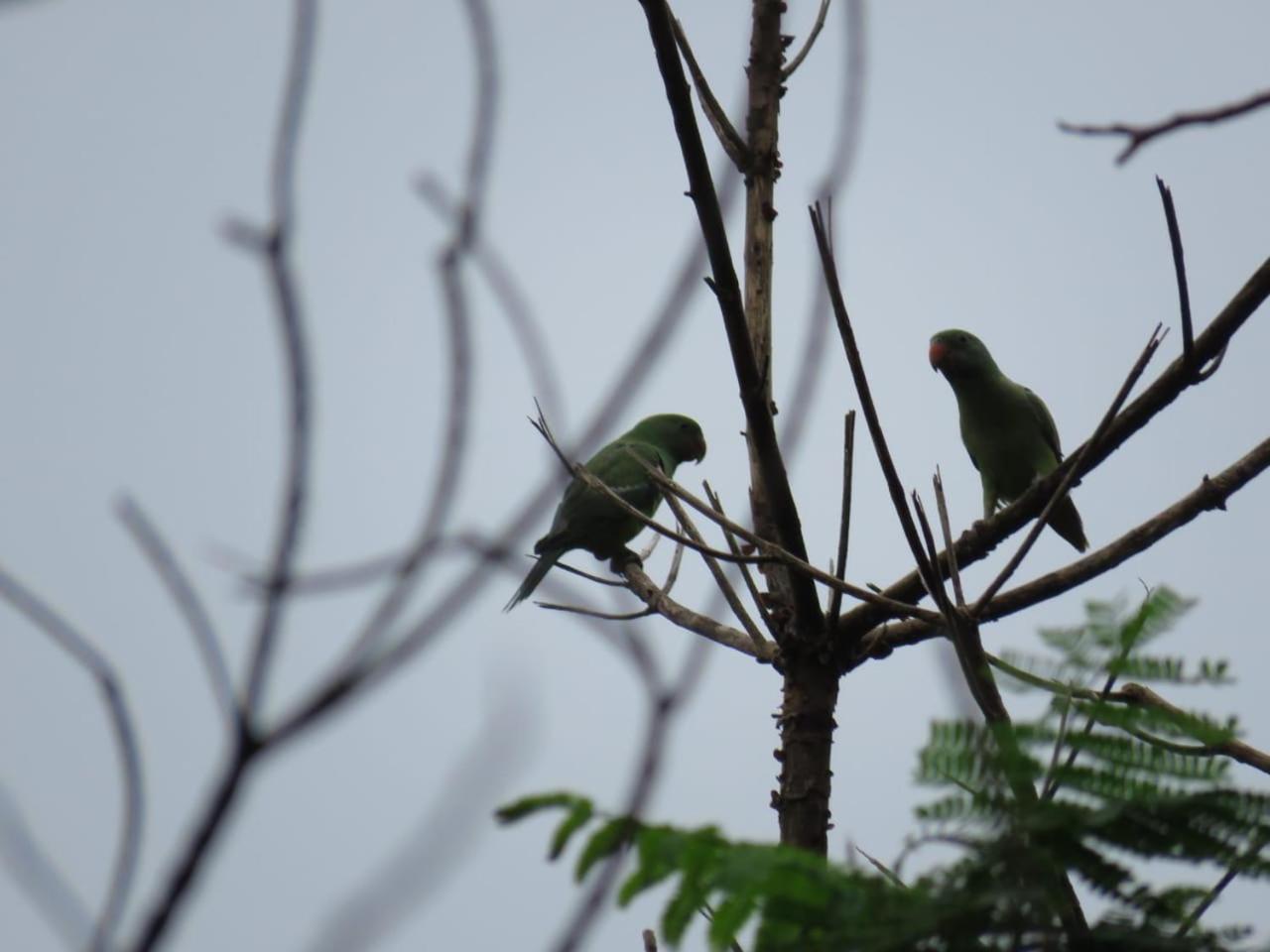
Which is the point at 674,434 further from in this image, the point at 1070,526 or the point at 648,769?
the point at 648,769

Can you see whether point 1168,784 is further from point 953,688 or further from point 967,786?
point 953,688

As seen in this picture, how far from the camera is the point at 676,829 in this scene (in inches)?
79.3

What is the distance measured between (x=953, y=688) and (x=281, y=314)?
75.1 inches

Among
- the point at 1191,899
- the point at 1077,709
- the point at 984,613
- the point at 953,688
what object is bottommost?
the point at 1191,899

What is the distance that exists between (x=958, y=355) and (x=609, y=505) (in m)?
2.18

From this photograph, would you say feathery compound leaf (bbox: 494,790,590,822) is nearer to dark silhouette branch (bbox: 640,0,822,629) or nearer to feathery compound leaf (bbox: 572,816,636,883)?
feathery compound leaf (bbox: 572,816,636,883)

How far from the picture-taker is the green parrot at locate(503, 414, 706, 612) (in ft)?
27.0

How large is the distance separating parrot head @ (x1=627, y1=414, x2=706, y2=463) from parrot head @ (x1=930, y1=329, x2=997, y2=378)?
243cm

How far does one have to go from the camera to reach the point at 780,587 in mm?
4016

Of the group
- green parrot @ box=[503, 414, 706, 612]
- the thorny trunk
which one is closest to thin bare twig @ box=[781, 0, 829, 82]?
the thorny trunk

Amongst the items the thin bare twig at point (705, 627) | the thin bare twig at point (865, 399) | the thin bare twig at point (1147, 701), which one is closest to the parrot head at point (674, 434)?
the thin bare twig at point (705, 627)

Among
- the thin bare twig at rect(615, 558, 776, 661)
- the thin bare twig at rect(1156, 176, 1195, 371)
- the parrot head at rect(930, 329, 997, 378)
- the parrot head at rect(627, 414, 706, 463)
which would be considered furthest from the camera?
the parrot head at rect(627, 414, 706, 463)

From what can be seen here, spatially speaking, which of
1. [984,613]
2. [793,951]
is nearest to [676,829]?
[793,951]

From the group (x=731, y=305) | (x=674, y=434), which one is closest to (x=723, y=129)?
(x=731, y=305)
